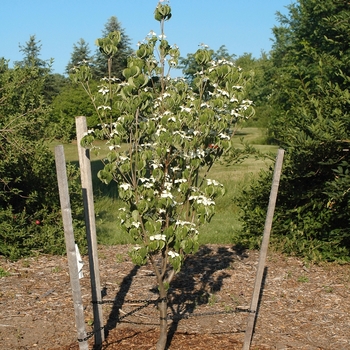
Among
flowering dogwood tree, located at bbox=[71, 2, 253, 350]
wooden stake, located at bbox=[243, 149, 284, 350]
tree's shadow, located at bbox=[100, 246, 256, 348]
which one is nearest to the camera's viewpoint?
flowering dogwood tree, located at bbox=[71, 2, 253, 350]

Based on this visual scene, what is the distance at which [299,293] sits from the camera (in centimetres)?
689

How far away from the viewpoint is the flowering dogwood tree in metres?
4.25

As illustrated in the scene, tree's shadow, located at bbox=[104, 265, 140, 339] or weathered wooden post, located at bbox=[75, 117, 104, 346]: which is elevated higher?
weathered wooden post, located at bbox=[75, 117, 104, 346]

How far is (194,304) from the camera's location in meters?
6.37

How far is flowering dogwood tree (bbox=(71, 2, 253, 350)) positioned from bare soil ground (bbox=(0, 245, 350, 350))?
0.89 meters

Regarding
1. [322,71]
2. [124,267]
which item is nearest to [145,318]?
[124,267]

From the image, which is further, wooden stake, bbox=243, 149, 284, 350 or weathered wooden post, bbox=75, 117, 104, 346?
wooden stake, bbox=243, 149, 284, 350

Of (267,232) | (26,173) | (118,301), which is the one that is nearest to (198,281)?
(118,301)

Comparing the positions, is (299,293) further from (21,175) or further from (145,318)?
(21,175)

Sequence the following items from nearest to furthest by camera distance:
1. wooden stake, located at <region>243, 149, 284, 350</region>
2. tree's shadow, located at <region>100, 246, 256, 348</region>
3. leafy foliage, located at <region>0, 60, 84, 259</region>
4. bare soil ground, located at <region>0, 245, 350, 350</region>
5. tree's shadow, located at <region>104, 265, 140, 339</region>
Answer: wooden stake, located at <region>243, 149, 284, 350</region>, bare soil ground, located at <region>0, 245, 350, 350</region>, tree's shadow, located at <region>104, 265, 140, 339</region>, tree's shadow, located at <region>100, 246, 256, 348</region>, leafy foliage, located at <region>0, 60, 84, 259</region>

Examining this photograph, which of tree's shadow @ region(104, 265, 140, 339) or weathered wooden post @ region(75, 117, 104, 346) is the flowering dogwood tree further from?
tree's shadow @ region(104, 265, 140, 339)

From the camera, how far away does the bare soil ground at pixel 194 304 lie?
5445 mm

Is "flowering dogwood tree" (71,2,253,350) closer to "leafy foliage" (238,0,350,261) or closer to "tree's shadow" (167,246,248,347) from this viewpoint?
"tree's shadow" (167,246,248,347)

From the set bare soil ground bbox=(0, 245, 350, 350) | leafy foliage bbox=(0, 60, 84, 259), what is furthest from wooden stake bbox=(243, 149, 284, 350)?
leafy foliage bbox=(0, 60, 84, 259)
